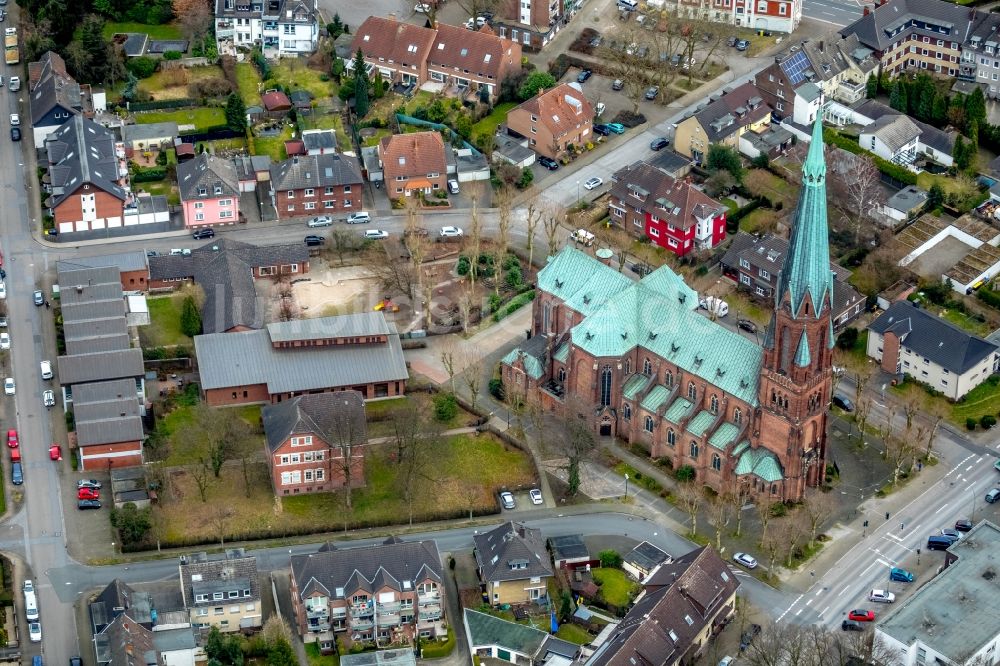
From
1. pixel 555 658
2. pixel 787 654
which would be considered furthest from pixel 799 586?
pixel 555 658

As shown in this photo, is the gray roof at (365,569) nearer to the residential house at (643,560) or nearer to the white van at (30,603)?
the residential house at (643,560)

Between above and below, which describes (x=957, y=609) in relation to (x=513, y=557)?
below

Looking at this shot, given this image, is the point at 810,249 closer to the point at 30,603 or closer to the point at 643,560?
the point at 643,560

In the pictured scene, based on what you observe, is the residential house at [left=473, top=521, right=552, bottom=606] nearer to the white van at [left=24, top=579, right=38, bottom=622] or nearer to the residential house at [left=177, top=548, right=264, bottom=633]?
the residential house at [left=177, top=548, right=264, bottom=633]

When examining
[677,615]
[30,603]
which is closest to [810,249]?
[677,615]

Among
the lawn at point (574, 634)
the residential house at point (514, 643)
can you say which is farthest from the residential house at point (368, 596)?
the lawn at point (574, 634)

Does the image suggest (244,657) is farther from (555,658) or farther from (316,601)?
(555,658)

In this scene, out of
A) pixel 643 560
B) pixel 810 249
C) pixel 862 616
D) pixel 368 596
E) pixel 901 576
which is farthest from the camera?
pixel 643 560
